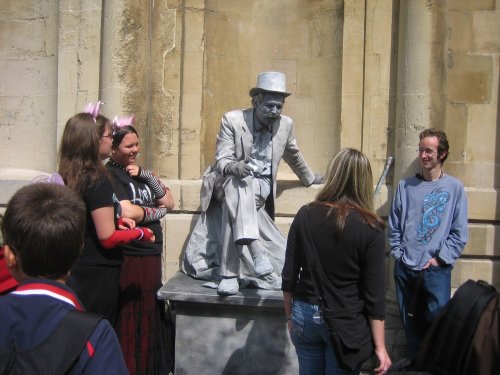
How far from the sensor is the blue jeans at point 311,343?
110 inches

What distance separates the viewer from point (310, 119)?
564cm

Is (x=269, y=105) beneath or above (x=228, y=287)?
above

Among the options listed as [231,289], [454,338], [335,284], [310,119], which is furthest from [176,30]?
[454,338]

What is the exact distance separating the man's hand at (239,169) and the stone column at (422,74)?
4.82 ft

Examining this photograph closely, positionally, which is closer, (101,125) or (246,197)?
(101,125)

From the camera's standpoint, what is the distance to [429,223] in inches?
172

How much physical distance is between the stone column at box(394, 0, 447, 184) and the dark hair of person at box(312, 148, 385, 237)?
7.37 ft

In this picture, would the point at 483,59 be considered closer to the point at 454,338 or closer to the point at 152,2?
the point at 152,2

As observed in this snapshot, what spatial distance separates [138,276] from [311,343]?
152 cm

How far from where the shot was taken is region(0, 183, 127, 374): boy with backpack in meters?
1.42

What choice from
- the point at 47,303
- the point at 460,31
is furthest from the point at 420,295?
the point at 47,303

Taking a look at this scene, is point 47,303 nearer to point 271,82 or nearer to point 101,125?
point 101,125

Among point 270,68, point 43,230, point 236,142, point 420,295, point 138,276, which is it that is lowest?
point 420,295

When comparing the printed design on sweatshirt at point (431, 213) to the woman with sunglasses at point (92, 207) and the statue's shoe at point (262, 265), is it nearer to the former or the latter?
the statue's shoe at point (262, 265)
